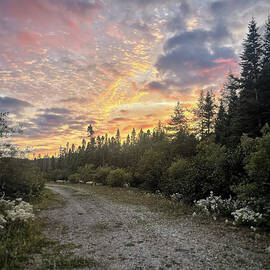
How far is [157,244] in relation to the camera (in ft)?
20.3

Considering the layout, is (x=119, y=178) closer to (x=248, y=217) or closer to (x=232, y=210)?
(x=232, y=210)

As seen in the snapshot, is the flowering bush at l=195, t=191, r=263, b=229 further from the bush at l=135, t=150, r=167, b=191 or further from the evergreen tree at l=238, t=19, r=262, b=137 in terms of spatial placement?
the evergreen tree at l=238, t=19, r=262, b=137

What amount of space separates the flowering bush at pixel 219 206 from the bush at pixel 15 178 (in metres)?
11.4

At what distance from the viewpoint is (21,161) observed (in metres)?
13.8

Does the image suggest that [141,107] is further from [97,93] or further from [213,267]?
[213,267]

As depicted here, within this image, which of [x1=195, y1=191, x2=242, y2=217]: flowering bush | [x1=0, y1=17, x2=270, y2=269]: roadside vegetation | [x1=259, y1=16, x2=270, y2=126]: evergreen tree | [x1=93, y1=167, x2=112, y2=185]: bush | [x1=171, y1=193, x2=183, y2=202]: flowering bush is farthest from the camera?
[x1=93, y1=167, x2=112, y2=185]: bush

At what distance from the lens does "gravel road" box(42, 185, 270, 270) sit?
491cm

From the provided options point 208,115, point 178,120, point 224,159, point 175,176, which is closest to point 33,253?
point 224,159

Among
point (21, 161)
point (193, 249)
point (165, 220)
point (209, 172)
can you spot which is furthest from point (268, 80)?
point (21, 161)

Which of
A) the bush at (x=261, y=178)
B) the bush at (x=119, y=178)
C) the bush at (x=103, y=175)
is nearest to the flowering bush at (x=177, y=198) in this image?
the bush at (x=261, y=178)

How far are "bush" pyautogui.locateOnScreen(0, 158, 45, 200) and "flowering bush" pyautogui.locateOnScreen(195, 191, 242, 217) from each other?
449 inches

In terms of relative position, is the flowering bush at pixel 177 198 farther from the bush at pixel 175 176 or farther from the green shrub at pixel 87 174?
the green shrub at pixel 87 174

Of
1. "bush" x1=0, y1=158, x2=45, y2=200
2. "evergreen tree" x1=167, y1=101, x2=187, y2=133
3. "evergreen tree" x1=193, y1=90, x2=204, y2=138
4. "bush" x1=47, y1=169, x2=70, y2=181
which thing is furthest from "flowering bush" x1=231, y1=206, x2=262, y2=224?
"bush" x1=47, y1=169, x2=70, y2=181

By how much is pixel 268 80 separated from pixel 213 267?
23252 mm
